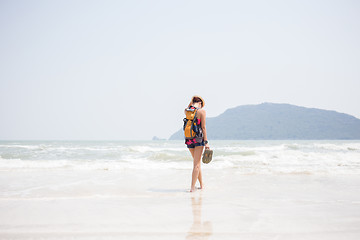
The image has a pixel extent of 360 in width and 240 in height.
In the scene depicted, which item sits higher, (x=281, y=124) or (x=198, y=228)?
(x=198, y=228)

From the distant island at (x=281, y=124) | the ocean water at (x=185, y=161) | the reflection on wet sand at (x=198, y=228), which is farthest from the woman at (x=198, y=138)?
the distant island at (x=281, y=124)

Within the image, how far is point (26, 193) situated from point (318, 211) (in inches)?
188

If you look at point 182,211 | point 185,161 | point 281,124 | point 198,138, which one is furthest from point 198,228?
point 281,124

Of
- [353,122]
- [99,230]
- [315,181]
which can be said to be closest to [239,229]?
[99,230]

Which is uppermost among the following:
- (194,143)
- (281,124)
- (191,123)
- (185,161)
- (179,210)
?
(191,123)

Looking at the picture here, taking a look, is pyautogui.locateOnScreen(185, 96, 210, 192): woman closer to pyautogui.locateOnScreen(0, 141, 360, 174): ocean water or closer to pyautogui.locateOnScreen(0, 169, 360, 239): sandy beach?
pyautogui.locateOnScreen(0, 169, 360, 239): sandy beach

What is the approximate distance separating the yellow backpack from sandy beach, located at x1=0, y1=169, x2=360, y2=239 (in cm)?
109

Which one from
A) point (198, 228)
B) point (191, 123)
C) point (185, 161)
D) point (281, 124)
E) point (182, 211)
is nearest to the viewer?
point (198, 228)

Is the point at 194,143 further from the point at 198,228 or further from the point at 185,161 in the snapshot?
the point at 185,161

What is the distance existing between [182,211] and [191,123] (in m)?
1.96

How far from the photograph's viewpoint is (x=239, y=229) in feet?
9.46

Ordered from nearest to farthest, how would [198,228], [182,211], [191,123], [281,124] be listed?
[198,228]
[182,211]
[191,123]
[281,124]

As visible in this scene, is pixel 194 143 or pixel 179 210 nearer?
pixel 179 210

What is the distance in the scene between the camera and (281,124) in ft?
493
